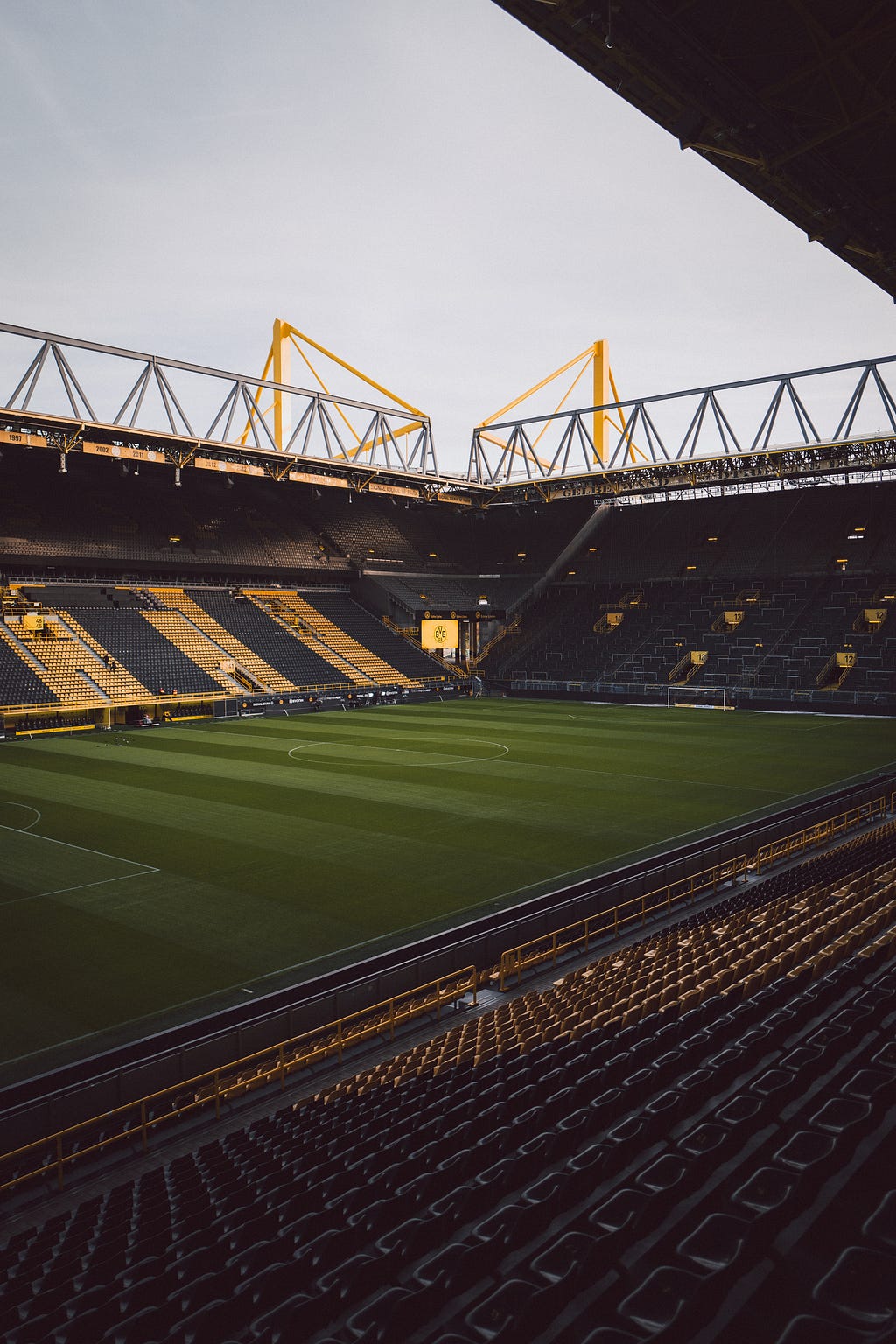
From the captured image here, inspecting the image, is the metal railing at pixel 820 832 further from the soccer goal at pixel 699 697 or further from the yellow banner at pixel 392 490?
the yellow banner at pixel 392 490

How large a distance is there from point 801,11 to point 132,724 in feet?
134

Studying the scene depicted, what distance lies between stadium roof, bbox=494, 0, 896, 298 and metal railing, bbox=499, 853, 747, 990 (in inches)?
378

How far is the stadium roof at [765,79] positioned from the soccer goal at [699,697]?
41124 mm

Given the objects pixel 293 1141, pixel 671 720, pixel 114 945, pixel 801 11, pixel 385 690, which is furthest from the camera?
pixel 385 690

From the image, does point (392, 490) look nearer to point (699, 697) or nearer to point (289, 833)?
point (699, 697)

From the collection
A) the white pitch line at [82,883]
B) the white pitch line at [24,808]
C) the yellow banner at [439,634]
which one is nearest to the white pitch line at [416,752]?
the white pitch line at [24,808]

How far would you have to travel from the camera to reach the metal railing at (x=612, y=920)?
12.4 metres

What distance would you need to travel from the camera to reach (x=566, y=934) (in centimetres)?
1342

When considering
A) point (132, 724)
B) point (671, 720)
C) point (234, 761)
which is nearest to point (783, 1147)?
point (234, 761)

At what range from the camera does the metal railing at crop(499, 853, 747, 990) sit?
40.6 ft

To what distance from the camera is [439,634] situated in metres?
59.9

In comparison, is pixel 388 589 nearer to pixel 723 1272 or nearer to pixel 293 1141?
pixel 293 1141

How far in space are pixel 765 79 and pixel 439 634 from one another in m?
53.0

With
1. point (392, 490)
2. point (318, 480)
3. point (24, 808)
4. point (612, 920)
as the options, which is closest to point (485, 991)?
point (612, 920)
